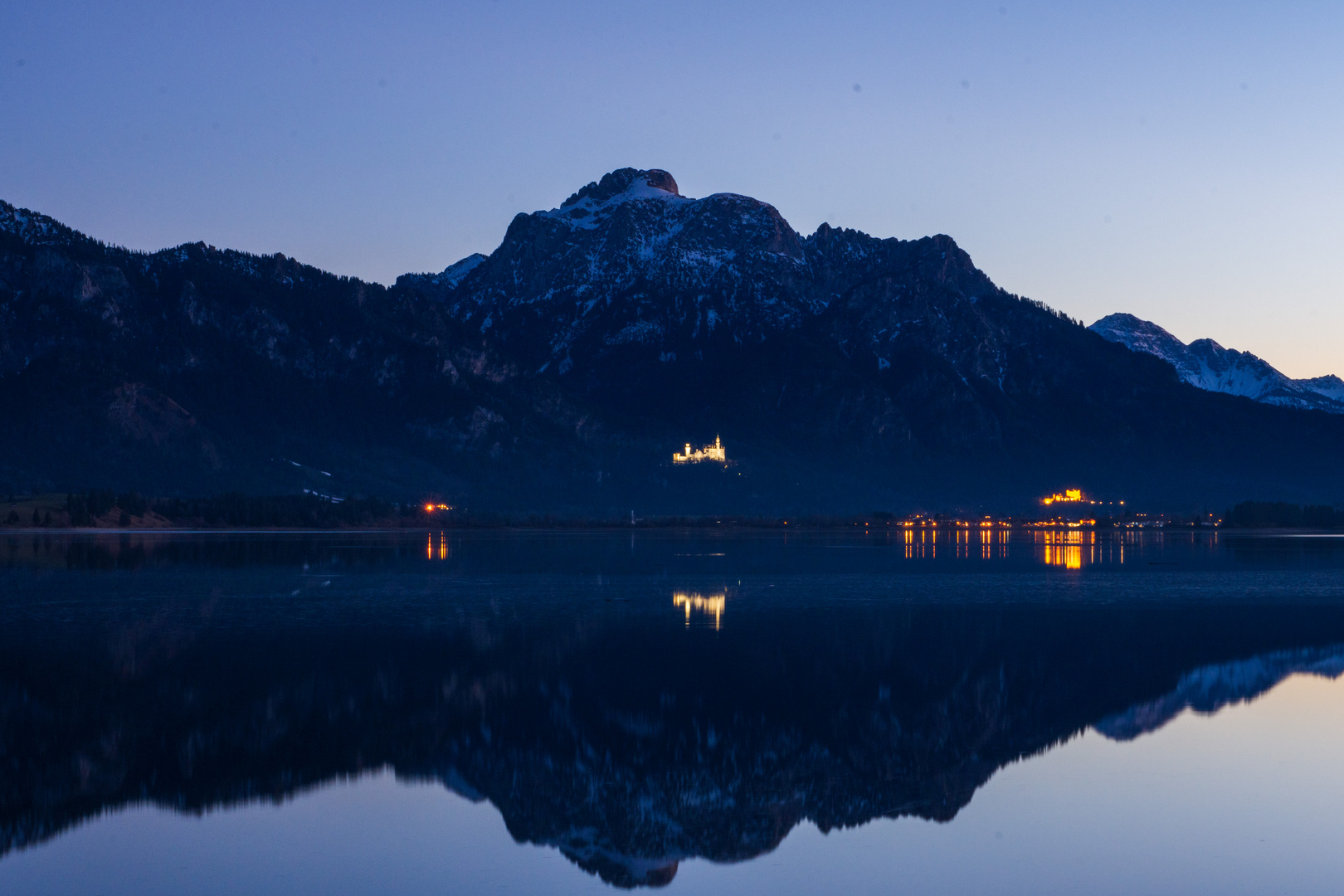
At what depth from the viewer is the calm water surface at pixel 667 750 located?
73.0 feet

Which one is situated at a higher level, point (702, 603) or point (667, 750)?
point (702, 603)

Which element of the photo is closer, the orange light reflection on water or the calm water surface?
the calm water surface

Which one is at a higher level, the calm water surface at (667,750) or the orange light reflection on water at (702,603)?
the orange light reflection on water at (702,603)

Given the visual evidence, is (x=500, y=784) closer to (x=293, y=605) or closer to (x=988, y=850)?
(x=988, y=850)

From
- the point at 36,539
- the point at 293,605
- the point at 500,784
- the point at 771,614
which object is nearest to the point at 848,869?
the point at 500,784

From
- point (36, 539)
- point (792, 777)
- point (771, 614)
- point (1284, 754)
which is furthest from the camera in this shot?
point (36, 539)

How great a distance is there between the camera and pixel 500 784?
2744cm

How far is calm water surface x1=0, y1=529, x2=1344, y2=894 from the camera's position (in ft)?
Result: 73.0

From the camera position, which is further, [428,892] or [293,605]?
[293,605]

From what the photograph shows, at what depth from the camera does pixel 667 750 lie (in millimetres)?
30406

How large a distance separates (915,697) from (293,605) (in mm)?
38023

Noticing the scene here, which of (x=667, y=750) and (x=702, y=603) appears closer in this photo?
(x=667, y=750)

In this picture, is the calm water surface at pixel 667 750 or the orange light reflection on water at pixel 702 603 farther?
the orange light reflection on water at pixel 702 603

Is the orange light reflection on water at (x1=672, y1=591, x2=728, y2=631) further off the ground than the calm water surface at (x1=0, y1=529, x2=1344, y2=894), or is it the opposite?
the orange light reflection on water at (x1=672, y1=591, x2=728, y2=631)
